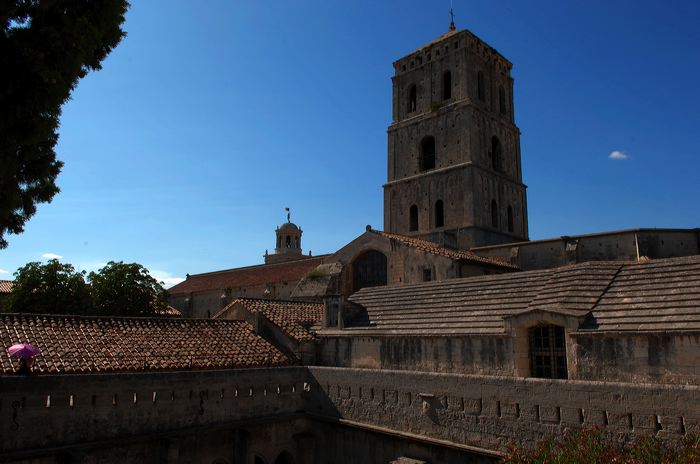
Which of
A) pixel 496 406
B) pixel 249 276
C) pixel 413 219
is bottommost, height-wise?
pixel 496 406

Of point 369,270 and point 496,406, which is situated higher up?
point 369,270

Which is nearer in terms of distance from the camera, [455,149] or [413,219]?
[455,149]

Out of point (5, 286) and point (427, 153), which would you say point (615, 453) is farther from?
point (5, 286)

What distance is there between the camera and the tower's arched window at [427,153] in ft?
120

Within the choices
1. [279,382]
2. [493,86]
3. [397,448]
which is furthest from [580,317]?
[493,86]

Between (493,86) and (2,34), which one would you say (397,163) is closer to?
(493,86)

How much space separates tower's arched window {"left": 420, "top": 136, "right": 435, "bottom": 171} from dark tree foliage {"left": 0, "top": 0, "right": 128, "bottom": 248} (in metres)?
29.0

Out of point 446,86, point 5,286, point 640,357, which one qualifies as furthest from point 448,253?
point 5,286

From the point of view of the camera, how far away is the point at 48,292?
100 feet

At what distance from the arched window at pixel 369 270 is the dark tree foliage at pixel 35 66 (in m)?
20.5

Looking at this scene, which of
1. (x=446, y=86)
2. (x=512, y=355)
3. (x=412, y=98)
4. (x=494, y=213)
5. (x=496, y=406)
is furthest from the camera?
(x=412, y=98)

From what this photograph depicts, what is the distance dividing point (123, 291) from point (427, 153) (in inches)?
863

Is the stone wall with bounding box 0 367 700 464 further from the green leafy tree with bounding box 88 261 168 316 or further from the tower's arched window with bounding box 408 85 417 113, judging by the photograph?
the tower's arched window with bounding box 408 85 417 113

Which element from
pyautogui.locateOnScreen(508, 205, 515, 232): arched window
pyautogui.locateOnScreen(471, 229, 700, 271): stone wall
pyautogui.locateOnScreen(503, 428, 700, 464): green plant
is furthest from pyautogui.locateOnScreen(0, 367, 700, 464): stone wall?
pyautogui.locateOnScreen(508, 205, 515, 232): arched window
